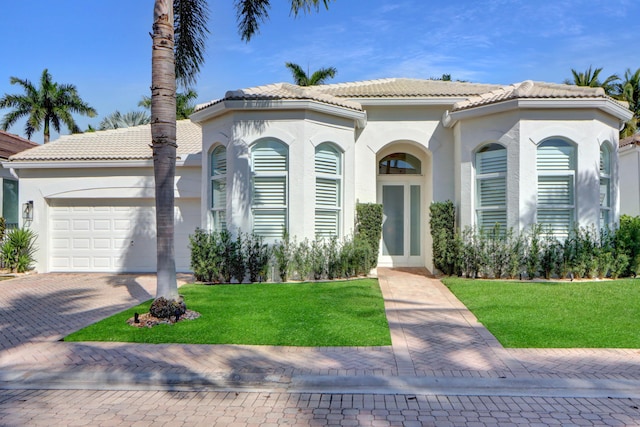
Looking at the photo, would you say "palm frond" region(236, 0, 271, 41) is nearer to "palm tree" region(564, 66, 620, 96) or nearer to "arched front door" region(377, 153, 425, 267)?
"arched front door" region(377, 153, 425, 267)

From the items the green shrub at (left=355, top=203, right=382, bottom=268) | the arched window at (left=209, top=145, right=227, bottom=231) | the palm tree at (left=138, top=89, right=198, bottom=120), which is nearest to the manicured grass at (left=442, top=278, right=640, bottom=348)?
the green shrub at (left=355, top=203, right=382, bottom=268)

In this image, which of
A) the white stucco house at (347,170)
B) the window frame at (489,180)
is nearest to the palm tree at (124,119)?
the white stucco house at (347,170)

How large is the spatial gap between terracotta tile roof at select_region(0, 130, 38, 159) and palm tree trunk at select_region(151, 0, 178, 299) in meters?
13.0

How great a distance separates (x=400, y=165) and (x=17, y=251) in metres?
12.2

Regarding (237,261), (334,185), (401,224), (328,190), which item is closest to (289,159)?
(328,190)

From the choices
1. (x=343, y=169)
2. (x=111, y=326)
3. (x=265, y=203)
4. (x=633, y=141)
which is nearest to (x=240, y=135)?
(x=265, y=203)

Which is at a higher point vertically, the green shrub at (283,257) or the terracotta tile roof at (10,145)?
the terracotta tile roof at (10,145)

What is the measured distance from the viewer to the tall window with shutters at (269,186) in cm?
1153

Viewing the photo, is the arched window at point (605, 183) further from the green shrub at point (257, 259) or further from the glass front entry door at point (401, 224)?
the green shrub at point (257, 259)

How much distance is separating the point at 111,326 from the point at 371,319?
4.17 meters

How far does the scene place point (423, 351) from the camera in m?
5.86

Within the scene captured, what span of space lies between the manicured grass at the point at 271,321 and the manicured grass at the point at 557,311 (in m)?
1.88

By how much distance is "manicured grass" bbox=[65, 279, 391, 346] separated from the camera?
20.9 feet

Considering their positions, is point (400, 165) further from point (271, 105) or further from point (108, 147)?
point (108, 147)
